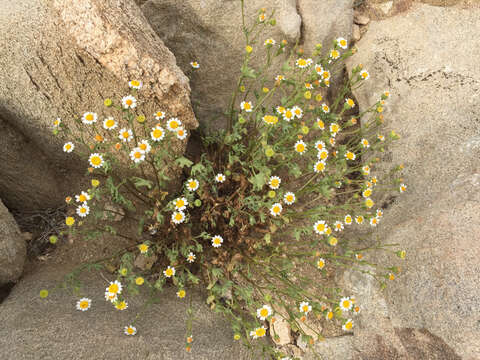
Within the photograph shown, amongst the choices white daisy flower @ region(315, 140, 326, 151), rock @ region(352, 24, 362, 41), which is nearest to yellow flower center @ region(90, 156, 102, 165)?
white daisy flower @ region(315, 140, 326, 151)

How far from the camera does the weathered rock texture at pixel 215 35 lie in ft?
10.6

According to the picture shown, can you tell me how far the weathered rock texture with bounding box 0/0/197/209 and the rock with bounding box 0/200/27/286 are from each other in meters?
0.53

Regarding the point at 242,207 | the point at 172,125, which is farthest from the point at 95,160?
the point at 242,207

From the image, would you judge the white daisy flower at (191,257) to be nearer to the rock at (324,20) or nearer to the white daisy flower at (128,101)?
the white daisy flower at (128,101)

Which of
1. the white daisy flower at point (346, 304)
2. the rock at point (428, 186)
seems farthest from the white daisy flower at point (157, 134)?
the rock at point (428, 186)

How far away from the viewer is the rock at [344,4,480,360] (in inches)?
93.5

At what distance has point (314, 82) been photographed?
291cm

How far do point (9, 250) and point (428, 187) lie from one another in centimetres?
347

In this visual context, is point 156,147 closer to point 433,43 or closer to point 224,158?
point 224,158

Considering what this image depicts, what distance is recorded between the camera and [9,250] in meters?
2.45

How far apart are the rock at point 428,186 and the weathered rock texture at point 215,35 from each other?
34.7 inches

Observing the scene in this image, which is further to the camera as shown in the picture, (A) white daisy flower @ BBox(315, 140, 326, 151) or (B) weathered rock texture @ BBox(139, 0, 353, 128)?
(B) weathered rock texture @ BBox(139, 0, 353, 128)

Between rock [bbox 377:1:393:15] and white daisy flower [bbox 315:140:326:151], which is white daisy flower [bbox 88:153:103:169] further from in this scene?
rock [bbox 377:1:393:15]

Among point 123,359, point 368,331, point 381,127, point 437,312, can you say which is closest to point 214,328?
point 123,359
